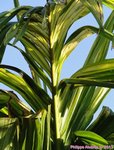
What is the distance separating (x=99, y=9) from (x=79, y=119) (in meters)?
0.44

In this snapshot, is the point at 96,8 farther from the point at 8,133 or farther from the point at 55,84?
the point at 8,133

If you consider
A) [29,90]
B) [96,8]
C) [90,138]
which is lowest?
[90,138]

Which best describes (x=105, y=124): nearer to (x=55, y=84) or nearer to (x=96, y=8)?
(x=55, y=84)

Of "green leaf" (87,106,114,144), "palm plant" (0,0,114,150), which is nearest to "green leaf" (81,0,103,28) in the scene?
"palm plant" (0,0,114,150)

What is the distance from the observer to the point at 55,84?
1.71m

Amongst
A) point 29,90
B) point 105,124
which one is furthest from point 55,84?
point 105,124

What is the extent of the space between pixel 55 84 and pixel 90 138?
253 mm

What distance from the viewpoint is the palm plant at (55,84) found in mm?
1544

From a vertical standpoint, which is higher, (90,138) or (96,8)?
(96,8)

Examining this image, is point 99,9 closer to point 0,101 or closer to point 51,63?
point 51,63

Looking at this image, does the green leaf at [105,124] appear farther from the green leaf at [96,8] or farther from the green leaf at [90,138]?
the green leaf at [96,8]

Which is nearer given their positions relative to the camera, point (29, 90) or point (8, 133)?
point (8, 133)

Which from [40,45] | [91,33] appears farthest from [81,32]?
[40,45]

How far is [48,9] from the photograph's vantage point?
67.3 inches
